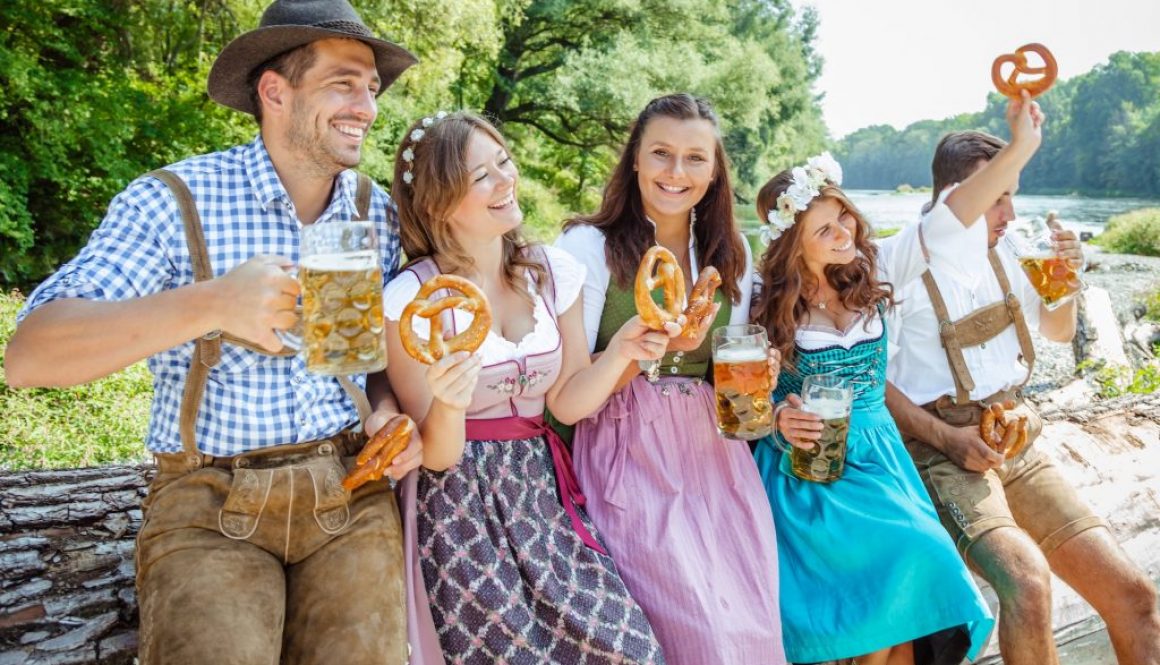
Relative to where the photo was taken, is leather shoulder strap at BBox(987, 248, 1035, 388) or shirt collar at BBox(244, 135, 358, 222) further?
leather shoulder strap at BBox(987, 248, 1035, 388)

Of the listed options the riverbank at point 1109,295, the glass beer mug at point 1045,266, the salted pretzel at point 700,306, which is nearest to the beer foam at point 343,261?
the salted pretzel at point 700,306

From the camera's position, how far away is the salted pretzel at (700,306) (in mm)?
2799

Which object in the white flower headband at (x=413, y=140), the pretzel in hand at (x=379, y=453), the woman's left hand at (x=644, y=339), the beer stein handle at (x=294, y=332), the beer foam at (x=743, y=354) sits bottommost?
the pretzel in hand at (x=379, y=453)

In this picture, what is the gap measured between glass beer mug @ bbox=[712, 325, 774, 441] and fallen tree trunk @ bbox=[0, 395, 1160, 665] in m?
1.37

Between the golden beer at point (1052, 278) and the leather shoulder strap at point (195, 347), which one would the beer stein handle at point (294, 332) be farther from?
the golden beer at point (1052, 278)

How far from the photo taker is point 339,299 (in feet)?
6.15

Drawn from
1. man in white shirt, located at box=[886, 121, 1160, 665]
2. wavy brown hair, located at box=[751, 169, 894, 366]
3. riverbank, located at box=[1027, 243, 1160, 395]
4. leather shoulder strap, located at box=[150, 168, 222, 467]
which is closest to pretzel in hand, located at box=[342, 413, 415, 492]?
leather shoulder strap, located at box=[150, 168, 222, 467]

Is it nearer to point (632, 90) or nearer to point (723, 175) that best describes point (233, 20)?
point (632, 90)

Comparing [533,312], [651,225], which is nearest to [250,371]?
[533,312]

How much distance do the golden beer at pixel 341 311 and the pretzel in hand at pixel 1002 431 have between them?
8.21 feet

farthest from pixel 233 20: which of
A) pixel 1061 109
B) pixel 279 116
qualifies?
pixel 1061 109

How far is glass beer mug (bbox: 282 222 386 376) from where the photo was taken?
185 centimetres

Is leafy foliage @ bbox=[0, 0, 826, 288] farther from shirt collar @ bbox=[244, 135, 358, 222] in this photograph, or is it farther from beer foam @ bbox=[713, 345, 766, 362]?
beer foam @ bbox=[713, 345, 766, 362]

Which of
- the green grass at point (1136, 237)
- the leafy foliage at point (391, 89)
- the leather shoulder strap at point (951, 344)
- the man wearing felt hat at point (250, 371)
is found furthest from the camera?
the green grass at point (1136, 237)
